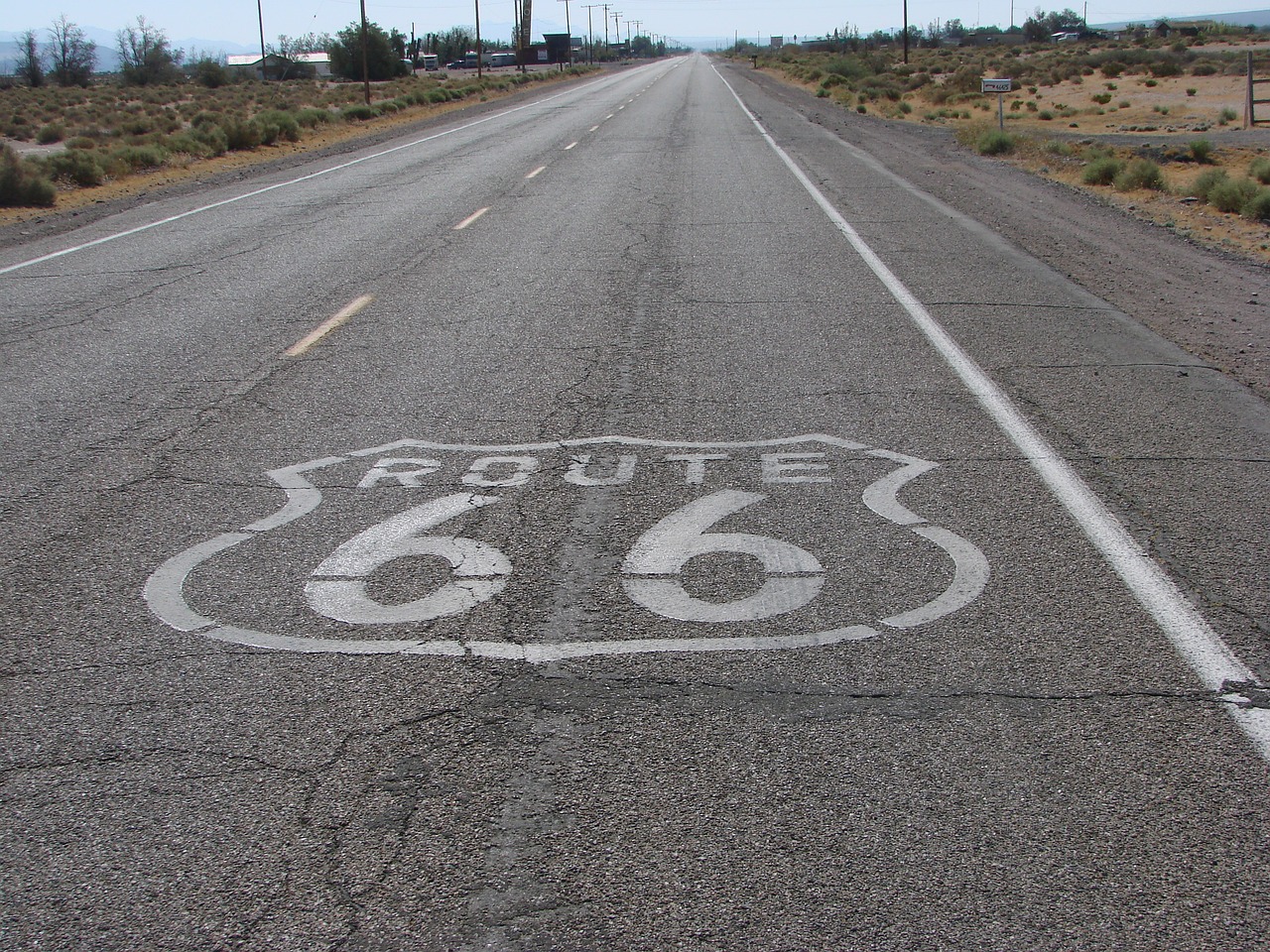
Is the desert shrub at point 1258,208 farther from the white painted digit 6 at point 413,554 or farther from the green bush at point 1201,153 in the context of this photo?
the white painted digit 6 at point 413,554

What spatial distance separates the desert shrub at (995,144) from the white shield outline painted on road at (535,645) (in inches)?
782

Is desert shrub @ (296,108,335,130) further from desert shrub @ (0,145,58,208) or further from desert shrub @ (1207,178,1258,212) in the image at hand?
desert shrub @ (1207,178,1258,212)

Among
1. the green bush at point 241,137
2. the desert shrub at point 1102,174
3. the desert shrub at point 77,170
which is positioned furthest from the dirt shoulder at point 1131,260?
the green bush at point 241,137

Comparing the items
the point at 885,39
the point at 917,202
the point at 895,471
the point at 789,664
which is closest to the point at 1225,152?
the point at 917,202

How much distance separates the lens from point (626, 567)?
4645 mm

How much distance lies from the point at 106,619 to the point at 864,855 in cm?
281

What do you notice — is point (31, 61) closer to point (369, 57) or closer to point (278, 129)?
point (369, 57)

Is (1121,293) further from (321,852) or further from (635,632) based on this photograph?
(321,852)

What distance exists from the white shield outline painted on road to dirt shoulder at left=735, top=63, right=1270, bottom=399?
3.11 metres

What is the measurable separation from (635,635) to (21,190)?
19422mm

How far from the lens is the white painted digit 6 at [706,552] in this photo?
4.28 m

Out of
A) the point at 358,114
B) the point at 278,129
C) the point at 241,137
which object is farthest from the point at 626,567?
the point at 358,114

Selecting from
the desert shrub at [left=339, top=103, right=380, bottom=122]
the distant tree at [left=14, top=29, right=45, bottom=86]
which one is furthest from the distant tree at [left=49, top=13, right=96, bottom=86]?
the desert shrub at [left=339, top=103, right=380, bottom=122]

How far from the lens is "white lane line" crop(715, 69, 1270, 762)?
3637mm
